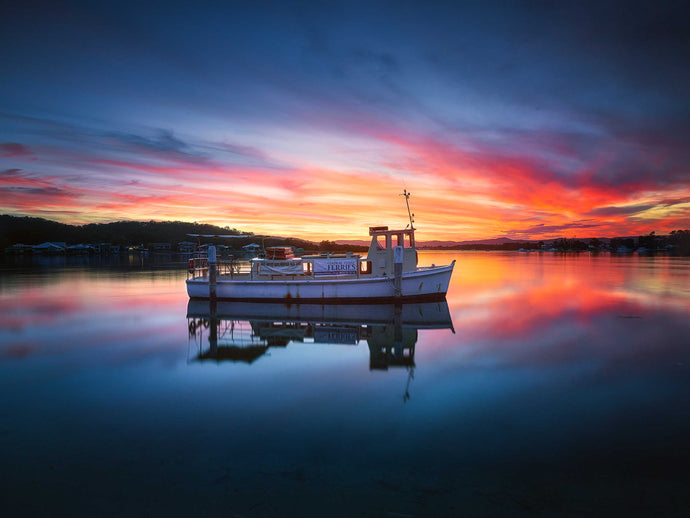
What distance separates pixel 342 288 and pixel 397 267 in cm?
362

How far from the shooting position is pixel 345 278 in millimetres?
22781

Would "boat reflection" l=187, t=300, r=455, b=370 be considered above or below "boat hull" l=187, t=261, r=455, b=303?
below

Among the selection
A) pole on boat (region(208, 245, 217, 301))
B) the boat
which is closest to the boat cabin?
the boat

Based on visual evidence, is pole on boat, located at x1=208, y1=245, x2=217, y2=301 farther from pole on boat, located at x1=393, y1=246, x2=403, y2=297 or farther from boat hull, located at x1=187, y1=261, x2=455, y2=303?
pole on boat, located at x1=393, y1=246, x2=403, y2=297

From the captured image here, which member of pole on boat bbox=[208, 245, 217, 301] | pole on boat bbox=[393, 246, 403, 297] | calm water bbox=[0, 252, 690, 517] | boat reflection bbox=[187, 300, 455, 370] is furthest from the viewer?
pole on boat bbox=[208, 245, 217, 301]

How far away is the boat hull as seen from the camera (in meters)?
22.3

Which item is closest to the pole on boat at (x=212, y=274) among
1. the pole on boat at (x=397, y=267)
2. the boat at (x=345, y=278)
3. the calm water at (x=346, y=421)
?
the boat at (x=345, y=278)

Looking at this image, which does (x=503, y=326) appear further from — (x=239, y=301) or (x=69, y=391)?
(x=69, y=391)

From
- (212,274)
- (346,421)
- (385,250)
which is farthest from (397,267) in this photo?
(346,421)

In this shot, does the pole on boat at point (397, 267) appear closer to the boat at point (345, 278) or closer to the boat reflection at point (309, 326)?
the boat at point (345, 278)

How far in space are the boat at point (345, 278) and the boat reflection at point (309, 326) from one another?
0.73m

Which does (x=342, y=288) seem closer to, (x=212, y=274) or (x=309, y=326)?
(x=309, y=326)

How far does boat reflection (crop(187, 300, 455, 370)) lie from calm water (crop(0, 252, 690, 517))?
7.4 inches

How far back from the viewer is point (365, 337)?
1611 cm
